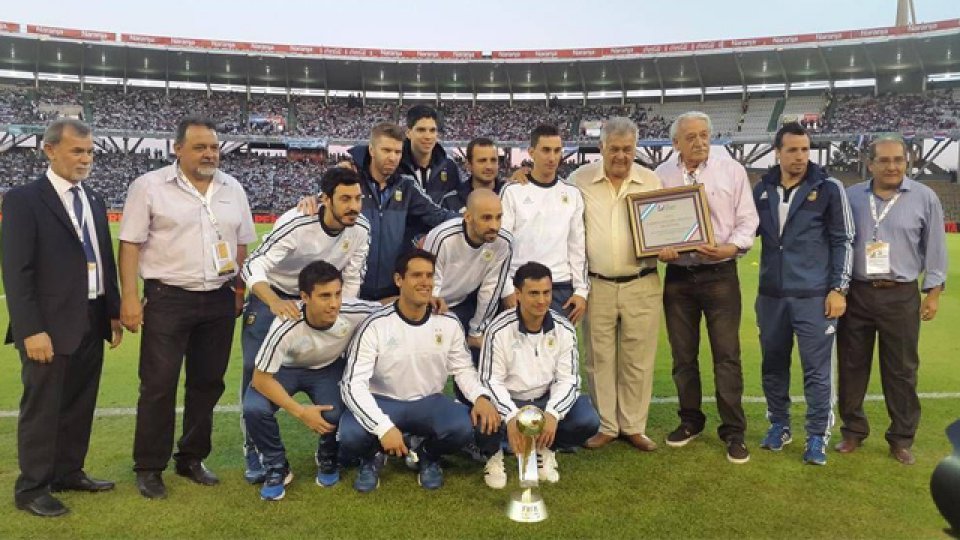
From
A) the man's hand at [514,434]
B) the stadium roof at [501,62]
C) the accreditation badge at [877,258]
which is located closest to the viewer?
the man's hand at [514,434]

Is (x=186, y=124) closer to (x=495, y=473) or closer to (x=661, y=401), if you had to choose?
(x=495, y=473)

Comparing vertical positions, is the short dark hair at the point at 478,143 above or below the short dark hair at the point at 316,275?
above

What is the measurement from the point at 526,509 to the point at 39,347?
2.64 meters

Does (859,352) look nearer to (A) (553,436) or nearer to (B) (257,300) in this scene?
(A) (553,436)

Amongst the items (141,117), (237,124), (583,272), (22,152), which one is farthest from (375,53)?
(583,272)

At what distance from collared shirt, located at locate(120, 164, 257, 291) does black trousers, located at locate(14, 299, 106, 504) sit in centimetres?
44

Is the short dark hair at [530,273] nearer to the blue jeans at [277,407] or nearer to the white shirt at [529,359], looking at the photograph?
the white shirt at [529,359]

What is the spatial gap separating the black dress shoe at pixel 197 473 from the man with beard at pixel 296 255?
22 centimetres

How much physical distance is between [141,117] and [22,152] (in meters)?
7.13

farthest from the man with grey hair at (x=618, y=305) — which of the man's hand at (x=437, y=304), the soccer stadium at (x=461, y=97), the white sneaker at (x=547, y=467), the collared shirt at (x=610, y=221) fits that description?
the soccer stadium at (x=461, y=97)

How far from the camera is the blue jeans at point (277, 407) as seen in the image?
402cm

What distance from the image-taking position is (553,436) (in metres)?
4.12

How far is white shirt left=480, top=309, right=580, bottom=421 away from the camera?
432cm

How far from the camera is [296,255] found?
4.29 meters
